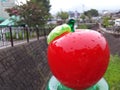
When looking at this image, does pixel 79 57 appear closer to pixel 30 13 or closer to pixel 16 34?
pixel 16 34

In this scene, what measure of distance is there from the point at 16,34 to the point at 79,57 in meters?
12.1

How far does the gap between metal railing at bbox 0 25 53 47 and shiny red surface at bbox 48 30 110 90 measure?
7.62m

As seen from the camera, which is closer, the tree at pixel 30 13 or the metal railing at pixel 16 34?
the metal railing at pixel 16 34

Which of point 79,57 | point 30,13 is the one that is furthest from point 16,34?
point 79,57

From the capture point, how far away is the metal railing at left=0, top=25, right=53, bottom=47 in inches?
440

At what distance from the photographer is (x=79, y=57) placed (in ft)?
9.33

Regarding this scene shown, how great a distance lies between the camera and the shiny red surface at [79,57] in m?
2.85

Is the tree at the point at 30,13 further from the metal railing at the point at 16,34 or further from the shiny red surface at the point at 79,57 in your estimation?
the shiny red surface at the point at 79,57

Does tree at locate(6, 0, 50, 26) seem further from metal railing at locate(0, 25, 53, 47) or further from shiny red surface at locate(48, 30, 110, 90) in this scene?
shiny red surface at locate(48, 30, 110, 90)

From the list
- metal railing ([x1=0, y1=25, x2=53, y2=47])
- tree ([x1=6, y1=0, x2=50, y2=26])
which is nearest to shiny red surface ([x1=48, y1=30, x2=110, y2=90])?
metal railing ([x1=0, y1=25, x2=53, y2=47])

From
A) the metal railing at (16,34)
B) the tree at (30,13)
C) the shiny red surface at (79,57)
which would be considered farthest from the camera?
the tree at (30,13)

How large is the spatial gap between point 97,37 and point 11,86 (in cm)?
491

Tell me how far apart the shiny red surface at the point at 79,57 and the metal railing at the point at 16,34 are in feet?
25.0

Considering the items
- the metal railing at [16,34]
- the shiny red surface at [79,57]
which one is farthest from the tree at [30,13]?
the shiny red surface at [79,57]
